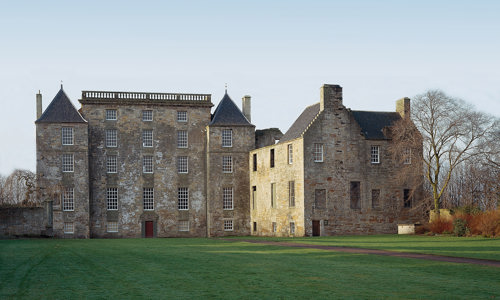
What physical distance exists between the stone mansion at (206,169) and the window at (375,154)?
0.09 metres

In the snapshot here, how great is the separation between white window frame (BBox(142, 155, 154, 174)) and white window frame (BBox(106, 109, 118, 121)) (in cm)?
430

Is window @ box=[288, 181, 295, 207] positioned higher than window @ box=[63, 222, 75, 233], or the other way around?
window @ box=[288, 181, 295, 207]

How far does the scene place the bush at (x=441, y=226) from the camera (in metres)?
41.9

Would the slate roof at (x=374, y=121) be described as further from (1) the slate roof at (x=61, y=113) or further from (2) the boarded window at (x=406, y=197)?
(1) the slate roof at (x=61, y=113)

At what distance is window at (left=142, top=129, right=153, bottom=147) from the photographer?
55094mm

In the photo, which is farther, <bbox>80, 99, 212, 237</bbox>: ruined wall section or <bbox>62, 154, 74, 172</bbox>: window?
<bbox>80, 99, 212, 237</bbox>: ruined wall section

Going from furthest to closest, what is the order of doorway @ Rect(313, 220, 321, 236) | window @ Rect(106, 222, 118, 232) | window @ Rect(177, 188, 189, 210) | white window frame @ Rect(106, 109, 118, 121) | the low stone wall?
window @ Rect(177, 188, 189, 210), white window frame @ Rect(106, 109, 118, 121), window @ Rect(106, 222, 118, 232), doorway @ Rect(313, 220, 321, 236), the low stone wall

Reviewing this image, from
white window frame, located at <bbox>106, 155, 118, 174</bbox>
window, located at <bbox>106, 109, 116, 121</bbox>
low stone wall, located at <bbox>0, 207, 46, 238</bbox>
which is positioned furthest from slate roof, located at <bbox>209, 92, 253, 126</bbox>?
low stone wall, located at <bbox>0, 207, 46, 238</bbox>

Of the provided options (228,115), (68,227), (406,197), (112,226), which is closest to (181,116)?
(228,115)

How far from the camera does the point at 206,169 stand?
184 feet

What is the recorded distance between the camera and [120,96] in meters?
55.0

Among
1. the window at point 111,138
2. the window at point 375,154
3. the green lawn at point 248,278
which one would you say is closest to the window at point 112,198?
the window at point 111,138

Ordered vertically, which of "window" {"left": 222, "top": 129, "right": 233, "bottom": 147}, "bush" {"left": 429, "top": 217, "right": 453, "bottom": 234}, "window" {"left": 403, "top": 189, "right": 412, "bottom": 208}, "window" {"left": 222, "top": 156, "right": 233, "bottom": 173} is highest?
"window" {"left": 222, "top": 129, "right": 233, "bottom": 147}

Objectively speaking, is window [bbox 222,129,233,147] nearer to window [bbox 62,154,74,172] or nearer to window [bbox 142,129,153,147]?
window [bbox 142,129,153,147]
